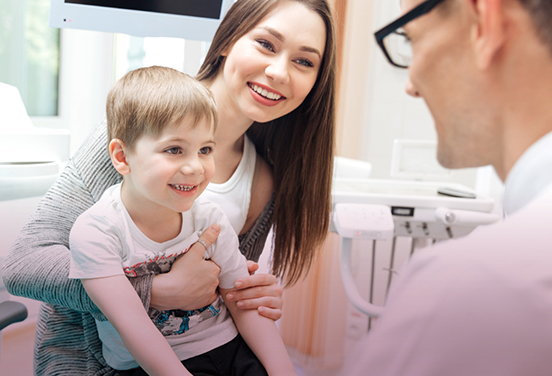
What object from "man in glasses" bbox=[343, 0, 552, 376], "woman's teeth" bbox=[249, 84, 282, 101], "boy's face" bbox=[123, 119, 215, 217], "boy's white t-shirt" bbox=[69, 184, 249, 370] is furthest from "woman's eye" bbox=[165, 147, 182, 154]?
"man in glasses" bbox=[343, 0, 552, 376]

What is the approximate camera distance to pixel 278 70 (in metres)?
0.80

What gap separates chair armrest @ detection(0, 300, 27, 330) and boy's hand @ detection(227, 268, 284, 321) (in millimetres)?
325

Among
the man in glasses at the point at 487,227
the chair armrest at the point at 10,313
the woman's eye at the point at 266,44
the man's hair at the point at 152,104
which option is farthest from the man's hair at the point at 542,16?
the chair armrest at the point at 10,313

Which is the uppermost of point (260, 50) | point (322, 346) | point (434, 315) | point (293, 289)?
point (260, 50)

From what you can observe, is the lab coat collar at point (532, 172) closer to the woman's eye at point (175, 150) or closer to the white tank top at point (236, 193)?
the woman's eye at point (175, 150)

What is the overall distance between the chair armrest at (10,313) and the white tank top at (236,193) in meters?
0.34

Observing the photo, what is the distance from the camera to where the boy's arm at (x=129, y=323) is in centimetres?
65

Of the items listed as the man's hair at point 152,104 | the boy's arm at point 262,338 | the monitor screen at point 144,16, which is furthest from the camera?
the monitor screen at point 144,16

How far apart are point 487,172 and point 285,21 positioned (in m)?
1.52

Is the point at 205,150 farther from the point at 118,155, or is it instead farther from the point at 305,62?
the point at 305,62

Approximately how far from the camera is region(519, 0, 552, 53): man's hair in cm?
35

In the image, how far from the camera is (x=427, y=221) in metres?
1.39

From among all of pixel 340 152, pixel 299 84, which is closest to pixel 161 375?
pixel 299 84

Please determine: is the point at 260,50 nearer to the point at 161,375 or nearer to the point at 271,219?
the point at 271,219
